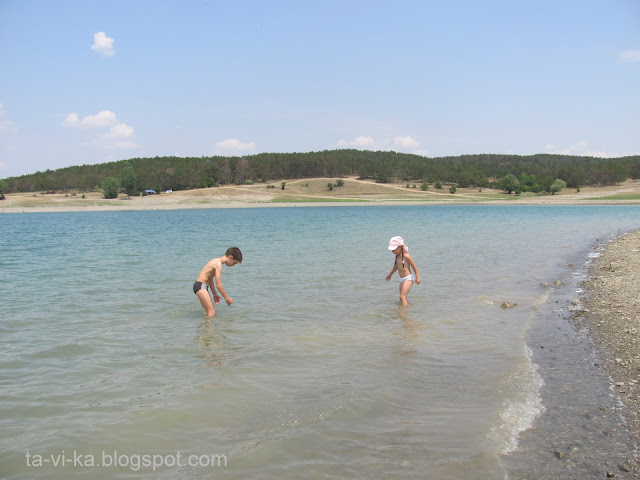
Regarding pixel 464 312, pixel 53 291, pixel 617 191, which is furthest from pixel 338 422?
pixel 617 191

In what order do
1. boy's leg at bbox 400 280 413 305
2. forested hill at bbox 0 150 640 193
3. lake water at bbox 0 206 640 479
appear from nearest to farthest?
lake water at bbox 0 206 640 479 → boy's leg at bbox 400 280 413 305 → forested hill at bbox 0 150 640 193

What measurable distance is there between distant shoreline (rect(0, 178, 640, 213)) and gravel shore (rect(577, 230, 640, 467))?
3131 inches

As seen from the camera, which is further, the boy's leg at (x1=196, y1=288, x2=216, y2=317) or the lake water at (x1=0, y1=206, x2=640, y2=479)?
the boy's leg at (x1=196, y1=288, x2=216, y2=317)

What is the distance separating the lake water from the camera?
15.5 feet

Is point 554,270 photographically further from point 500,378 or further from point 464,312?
point 500,378

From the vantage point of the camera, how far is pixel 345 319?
10.4 metres

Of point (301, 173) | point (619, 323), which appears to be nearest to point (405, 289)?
point (619, 323)

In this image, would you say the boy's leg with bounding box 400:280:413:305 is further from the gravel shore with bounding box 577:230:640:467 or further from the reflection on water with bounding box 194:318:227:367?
the reflection on water with bounding box 194:318:227:367

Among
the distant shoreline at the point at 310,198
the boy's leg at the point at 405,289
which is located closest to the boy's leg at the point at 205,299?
the boy's leg at the point at 405,289

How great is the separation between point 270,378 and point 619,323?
6544mm

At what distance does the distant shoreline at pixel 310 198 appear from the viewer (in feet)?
300

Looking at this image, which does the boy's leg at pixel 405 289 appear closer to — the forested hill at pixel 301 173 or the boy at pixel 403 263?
the boy at pixel 403 263

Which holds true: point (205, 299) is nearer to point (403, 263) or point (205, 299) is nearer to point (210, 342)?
point (210, 342)

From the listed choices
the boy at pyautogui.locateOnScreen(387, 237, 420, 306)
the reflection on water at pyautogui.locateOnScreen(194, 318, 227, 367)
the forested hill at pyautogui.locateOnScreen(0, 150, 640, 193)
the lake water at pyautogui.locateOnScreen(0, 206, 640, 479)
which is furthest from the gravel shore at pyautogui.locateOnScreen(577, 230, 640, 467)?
the forested hill at pyautogui.locateOnScreen(0, 150, 640, 193)
